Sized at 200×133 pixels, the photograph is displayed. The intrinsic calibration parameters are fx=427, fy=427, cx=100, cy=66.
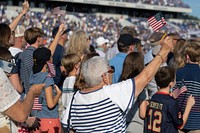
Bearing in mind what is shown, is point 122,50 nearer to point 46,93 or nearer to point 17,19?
point 46,93

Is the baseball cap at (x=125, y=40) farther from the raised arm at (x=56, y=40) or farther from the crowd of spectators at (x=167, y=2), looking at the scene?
the crowd of spectators at (x=167, y=2)

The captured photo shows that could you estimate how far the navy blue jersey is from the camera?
439cm

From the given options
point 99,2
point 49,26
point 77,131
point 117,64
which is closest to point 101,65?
point 77,131

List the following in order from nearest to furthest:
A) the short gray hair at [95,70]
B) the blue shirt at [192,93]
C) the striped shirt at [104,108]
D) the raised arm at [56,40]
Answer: the striped shirt at [104,108]
the short gray hair at [95,70]
the blue shirt at [192,93]
the raised arm at [56,40]

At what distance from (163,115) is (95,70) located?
120 centimetres

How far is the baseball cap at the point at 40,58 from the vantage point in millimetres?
5091

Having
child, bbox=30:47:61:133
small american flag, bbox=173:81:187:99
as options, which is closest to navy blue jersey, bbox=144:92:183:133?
small american flag, bbox=173:81:187:99

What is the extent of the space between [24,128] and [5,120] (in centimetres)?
92

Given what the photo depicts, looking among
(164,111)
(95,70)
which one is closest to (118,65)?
(164,111)

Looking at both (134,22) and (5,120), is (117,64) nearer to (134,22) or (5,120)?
(5,120)

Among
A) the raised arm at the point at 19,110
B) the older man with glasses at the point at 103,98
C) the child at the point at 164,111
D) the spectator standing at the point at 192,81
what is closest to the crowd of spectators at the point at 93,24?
the spectator standing at the point at 192,81

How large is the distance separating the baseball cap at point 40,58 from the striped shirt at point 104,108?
155 cm

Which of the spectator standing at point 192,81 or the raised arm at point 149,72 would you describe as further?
the spectator standing at point 192,81

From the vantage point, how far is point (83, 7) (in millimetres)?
52250
